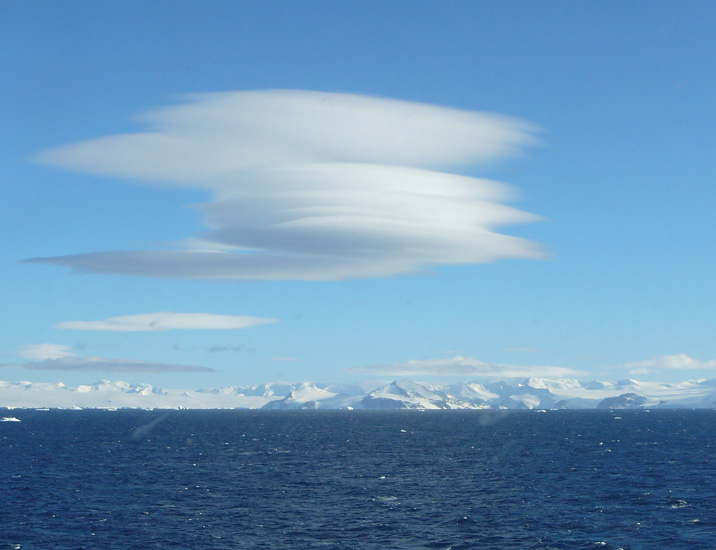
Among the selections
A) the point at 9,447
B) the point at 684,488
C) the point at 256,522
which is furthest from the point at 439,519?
the point at 9,447

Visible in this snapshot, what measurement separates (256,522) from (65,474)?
199 feet

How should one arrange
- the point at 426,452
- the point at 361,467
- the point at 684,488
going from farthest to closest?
the point at 426,452 → the point at 361,467 → the point at 684,488

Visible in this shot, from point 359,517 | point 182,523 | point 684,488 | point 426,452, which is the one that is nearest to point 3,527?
point 182,523

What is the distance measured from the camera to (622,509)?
312ft

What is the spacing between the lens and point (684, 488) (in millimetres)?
112688

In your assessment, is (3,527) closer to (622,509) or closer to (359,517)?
(359,517)

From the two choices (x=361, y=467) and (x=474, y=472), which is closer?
(x=474, y=472)

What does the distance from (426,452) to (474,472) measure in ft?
159

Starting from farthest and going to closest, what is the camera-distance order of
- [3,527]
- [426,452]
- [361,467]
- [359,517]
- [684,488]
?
[426,452] → [361,467] → [684,488] → [359,517] → [3,527]

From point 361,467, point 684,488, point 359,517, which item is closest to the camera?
point 359,517

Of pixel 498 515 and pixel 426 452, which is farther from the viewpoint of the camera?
pixel 426 452

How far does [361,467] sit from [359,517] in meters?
56.5

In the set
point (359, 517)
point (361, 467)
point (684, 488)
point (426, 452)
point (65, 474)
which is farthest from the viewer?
point (426, 452)

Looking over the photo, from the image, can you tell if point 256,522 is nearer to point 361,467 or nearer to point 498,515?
point 498,515
